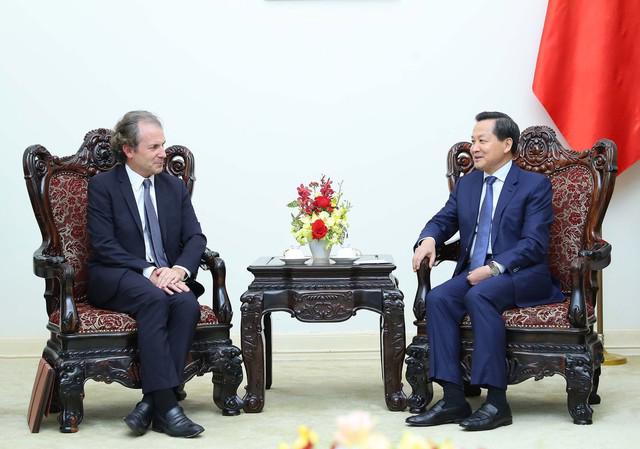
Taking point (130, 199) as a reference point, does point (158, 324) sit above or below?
below

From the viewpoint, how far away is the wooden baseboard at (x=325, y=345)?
19.4 feet

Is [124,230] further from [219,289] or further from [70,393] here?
[70,393]

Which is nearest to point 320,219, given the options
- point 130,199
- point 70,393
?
point 130,199

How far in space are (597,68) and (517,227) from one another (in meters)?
1.80

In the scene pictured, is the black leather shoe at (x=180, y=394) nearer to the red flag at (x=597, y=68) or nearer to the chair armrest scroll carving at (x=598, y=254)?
the chair armrest scroll carving at (x=598, y=254)

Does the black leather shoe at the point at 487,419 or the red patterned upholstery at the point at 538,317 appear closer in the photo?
the black leather shoe at the point at 487,419

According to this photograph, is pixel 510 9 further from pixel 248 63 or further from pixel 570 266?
pixel 570 266

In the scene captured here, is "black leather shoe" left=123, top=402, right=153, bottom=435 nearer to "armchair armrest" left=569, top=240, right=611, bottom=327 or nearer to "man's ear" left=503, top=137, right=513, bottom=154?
"armchair armrest" left=569, top=240, right=611, bottom=327

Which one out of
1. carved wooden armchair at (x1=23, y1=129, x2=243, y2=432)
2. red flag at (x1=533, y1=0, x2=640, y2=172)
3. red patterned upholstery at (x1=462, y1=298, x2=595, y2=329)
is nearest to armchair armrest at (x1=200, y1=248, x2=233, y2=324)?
carved wooden armchair at (x1=23, y1=129, x2=243, y2=432)

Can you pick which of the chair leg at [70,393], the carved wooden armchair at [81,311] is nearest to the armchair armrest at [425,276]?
the carved wooden armchair at [81,311]

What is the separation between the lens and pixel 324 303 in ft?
14.4

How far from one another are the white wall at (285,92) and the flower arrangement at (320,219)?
4.44 feet

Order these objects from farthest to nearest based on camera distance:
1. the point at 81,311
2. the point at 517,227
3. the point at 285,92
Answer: the point at 285,92
the point at 517,227
the point at 81,311

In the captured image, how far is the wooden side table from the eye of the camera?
435 cm
